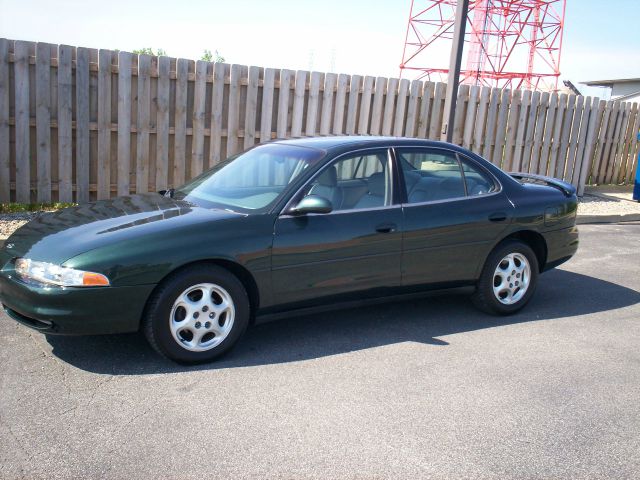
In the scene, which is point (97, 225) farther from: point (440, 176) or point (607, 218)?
point (607, 218)

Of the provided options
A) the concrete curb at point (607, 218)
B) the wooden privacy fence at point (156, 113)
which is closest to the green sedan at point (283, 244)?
the wooden privacy fence at point (156, 113)

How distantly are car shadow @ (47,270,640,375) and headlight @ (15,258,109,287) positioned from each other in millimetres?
626

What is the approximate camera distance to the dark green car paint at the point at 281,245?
408cm

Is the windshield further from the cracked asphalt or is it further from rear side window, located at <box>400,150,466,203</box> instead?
the cracked asphalt

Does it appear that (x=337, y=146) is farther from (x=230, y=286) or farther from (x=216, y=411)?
(x=216, y=411)

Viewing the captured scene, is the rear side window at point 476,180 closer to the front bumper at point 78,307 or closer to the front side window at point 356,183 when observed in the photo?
the front side window at point 356,183

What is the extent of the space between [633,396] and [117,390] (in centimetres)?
328

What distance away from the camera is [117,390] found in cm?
395

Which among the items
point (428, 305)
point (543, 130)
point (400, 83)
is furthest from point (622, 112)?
point (428, 305)

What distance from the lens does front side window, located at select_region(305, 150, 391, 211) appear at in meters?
4.90

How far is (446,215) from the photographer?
17.5 feet

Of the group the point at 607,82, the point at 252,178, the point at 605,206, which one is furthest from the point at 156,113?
the point at 607,82

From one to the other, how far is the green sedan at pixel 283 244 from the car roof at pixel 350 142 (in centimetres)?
2

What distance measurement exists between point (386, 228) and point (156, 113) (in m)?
5.28
